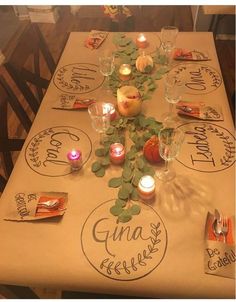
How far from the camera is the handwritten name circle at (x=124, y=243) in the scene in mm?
725

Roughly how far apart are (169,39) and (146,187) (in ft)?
3.06

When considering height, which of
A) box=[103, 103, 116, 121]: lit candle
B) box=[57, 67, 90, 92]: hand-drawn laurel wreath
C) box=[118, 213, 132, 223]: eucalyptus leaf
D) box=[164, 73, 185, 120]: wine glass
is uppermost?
box=[57, 67, 90, 92]: hand-drawn laurel wreath

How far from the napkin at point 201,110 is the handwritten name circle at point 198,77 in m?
0.10

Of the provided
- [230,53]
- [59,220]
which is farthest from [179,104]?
[230,53]

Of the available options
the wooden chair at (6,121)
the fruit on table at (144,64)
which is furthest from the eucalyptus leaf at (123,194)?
the fruit on table at (144,64)

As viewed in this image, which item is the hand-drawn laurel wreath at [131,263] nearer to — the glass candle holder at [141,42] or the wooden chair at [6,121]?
the wooden chair at [6,121]

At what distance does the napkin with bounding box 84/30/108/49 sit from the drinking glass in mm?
581

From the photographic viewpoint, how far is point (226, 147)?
987mm

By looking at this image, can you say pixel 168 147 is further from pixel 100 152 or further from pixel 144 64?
pixel 144 64

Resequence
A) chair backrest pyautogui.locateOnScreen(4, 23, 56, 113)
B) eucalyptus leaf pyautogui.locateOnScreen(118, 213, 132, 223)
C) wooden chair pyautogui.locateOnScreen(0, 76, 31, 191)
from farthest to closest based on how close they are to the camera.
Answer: chair backrest pyautogui.locateOnScreen(4, 23, 56, 113), wooden chair pyautogui.locateOnScreen(0, 76, 31, 191), eucalyptus leaf pyautogui.locateOnScreen(118, 213, 132, 223)

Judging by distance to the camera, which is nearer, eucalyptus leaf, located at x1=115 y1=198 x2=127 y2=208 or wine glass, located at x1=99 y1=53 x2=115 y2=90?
eucalyptus leaf, located at x1=115 y1=198 x2=127 y2=208

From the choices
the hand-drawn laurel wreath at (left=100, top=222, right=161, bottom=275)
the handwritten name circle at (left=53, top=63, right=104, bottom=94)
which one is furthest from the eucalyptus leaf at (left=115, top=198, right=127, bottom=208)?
the handwritten name circle at (left=53, top=63, right=104, bottom=94)

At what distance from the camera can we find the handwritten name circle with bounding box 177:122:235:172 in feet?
3.09

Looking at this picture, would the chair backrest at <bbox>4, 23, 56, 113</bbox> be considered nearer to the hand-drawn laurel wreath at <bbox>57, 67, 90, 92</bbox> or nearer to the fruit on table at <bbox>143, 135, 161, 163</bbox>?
the hand-drawn laurel wreath at <bbox>57, 67, 90, 92</bbox>
